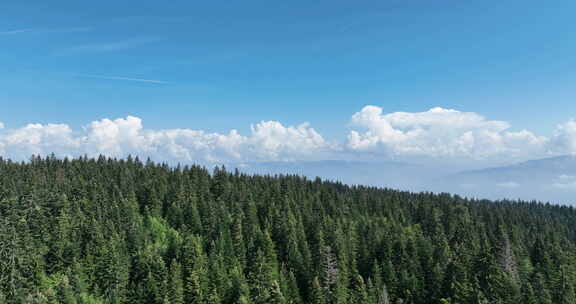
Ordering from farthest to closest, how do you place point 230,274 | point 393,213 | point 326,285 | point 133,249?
point 393,213 → point 133,249 → point 230,274 → point 326,285

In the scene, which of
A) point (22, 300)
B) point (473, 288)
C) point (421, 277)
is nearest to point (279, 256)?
point (421, 277)

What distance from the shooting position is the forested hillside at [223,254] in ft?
290

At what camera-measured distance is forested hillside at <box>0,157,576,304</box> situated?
8825 centimetres

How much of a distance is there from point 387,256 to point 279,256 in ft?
104

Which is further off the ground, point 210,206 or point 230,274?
point 210,206

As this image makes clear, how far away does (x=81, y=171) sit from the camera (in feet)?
583

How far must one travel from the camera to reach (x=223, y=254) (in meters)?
112

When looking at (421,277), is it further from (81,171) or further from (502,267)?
(81,171)

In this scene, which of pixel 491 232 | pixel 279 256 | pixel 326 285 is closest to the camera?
pixel 326 285

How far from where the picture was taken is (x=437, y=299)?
3792 inches

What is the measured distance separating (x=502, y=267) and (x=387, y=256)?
98.8 feet

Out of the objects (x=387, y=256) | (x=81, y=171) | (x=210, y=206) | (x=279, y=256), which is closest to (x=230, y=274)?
(x=279, y=256)

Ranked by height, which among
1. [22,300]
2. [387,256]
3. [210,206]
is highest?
[210,206]

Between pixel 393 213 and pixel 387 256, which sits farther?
pixel 393 213
